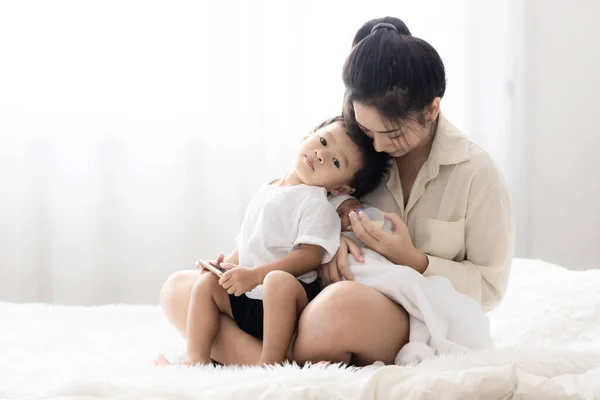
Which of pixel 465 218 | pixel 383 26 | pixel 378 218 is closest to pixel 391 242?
pixel 378 218

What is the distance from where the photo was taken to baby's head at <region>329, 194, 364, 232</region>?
1490mm

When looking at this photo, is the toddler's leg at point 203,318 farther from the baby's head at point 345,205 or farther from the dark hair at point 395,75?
the dark hair at point 395,75

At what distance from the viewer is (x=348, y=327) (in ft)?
4.02

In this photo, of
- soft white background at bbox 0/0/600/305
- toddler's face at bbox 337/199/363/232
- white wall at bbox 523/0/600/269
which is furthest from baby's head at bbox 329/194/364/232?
white wall at bbox 523/0/600/269

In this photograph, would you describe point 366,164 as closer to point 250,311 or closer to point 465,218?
point 465,218

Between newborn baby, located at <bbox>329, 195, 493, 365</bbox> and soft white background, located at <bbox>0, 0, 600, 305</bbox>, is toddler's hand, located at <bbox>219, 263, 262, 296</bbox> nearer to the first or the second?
newborn baby, located at <bbox>329, 195, 493, 365</bbox>

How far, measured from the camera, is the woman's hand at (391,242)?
4.49ft

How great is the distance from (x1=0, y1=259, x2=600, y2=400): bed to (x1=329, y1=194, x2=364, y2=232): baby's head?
38cm

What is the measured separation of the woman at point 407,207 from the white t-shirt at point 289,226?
0.17ft

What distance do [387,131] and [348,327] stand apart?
375 mm

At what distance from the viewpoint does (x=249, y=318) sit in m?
1.40

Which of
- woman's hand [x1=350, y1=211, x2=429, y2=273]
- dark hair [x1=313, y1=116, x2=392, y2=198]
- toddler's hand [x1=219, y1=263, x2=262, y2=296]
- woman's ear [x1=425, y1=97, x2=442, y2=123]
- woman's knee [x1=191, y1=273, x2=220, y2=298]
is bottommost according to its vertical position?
woman's knee [x1=191, y1=273, x2=220, y2=298]

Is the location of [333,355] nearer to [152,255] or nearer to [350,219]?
[350,219]

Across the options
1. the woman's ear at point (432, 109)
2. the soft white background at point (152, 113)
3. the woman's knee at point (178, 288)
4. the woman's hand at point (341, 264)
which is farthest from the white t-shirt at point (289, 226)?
the soft white background at point (152, 113)
